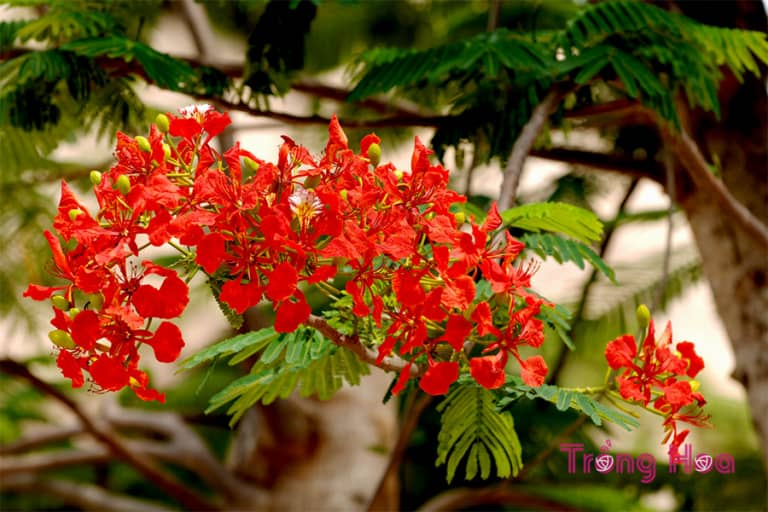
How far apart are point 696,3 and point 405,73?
0.75m

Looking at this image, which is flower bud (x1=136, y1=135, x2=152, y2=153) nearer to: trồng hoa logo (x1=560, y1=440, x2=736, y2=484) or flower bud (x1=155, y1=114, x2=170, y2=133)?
flower bud (x1=155, y1=114, x2=170, y2=133)

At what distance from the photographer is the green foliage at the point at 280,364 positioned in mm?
947

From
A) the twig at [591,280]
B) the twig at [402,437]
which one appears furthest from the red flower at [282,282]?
the twig at [591,280]

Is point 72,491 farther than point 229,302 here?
Yes

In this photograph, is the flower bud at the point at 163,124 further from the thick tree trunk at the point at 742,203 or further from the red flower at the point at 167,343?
the thick tree trunk at the point at 742,203

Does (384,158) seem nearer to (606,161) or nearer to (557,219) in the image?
(606,161)

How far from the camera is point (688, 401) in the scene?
0.89 m

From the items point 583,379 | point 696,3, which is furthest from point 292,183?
point 583,379

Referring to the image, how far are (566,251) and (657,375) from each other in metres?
0.26

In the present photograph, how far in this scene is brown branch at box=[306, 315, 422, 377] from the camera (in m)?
0.85

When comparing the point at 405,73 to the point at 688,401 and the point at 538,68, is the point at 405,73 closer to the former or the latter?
the point at 538,68

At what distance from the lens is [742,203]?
71.4 inches

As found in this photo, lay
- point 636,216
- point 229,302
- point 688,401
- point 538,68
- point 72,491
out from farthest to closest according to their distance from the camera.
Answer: point 72,491 → point 636,216 → point 538,68 → point 688,401 → point 229,302

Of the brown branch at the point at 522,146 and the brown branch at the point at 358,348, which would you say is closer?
the brown branch at the point at 358,348
